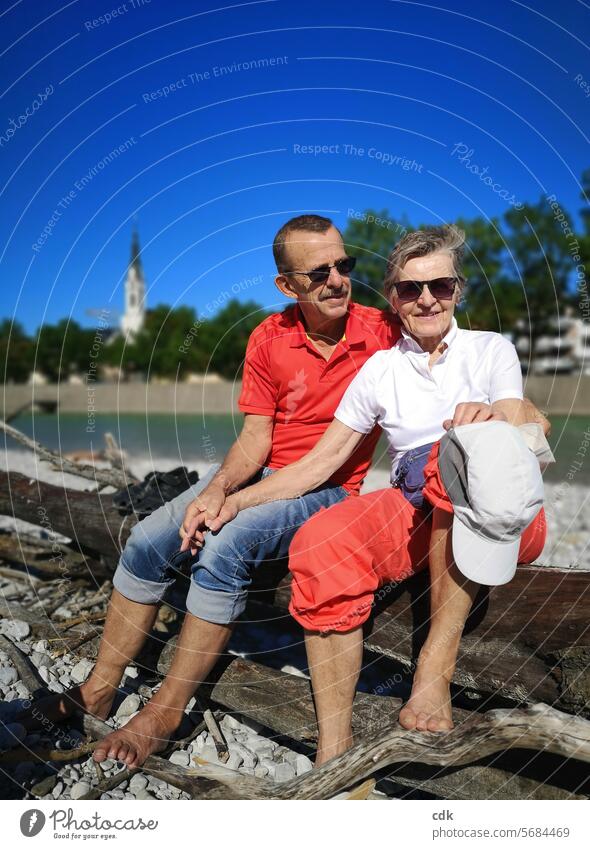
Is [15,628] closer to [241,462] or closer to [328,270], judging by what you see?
[241,462]

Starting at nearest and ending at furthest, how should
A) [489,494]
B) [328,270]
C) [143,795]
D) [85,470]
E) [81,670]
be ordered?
[489,494] → [143,795] → [328,270] → [81,670] → [85,470]

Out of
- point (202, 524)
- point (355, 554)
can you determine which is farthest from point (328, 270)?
point (355, 554)

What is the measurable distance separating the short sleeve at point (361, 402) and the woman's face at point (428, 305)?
257 mm

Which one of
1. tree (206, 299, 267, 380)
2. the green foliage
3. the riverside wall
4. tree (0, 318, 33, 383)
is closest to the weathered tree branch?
the green foliage

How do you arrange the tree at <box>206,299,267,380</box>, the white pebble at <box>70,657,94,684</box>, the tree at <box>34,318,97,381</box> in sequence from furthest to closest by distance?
the tree at <box>34,318,97,381</box>, the tree at <box>206,299,267,380</box>, the white pebble at <box>70,657,94,684</box>

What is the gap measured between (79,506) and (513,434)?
3.42m

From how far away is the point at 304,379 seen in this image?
3.70m

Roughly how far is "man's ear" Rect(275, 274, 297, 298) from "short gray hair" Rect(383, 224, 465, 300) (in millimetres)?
575

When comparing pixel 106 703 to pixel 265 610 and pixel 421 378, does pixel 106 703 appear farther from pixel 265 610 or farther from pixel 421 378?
pixel 421 378

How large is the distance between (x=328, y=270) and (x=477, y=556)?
1.66m

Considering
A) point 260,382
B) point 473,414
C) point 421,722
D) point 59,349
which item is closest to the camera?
point 421,722

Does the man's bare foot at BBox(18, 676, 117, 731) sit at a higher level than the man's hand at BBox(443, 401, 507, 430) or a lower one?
lower

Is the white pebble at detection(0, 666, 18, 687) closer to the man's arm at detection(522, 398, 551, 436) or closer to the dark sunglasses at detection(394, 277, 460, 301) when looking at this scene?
the dark sunglasses at detection(394, 277, 460, 301)

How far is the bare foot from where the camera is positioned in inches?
103
